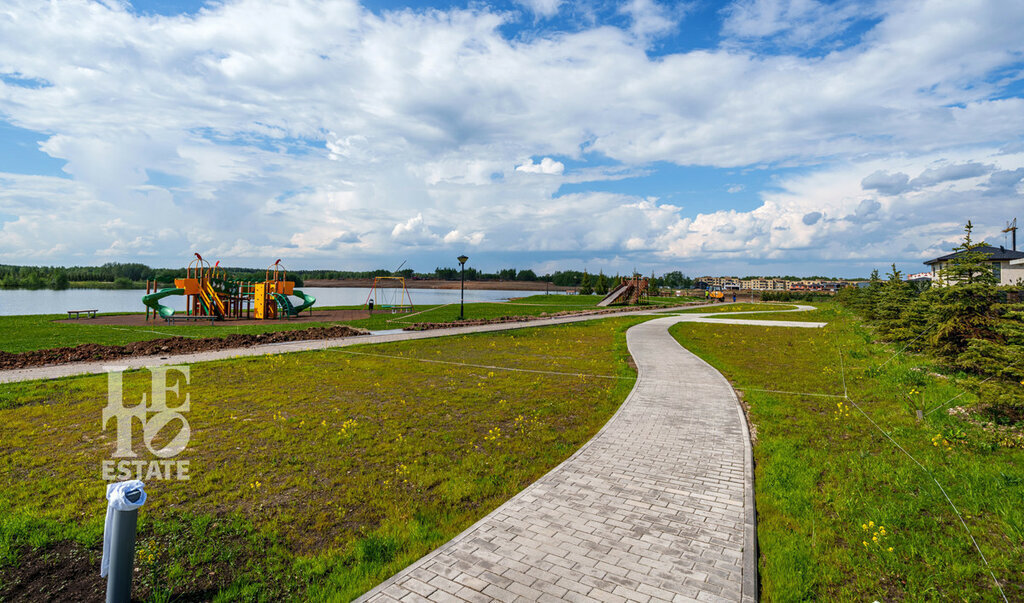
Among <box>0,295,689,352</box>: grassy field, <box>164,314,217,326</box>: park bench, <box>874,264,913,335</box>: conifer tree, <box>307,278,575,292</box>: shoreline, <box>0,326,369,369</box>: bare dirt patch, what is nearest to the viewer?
<box>0,326,369,369</box>: bare dirt patch

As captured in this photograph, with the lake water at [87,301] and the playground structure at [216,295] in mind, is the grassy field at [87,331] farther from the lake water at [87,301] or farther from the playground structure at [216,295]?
the lake water at [87,301]

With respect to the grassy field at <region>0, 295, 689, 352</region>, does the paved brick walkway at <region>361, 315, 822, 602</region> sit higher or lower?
lower

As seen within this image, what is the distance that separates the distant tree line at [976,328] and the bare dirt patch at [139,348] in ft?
56.5

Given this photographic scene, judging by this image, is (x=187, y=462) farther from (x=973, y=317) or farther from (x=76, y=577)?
(x=973, y=317)


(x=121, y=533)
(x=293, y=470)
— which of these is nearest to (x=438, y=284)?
(x=293, y=470)

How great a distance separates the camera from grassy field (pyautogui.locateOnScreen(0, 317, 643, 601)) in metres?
3.65

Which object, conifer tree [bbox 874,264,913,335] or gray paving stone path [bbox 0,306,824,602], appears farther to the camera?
conifer tree [bbox 874,264,913,335]

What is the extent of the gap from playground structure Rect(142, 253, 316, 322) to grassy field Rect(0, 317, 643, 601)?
17.4 metres

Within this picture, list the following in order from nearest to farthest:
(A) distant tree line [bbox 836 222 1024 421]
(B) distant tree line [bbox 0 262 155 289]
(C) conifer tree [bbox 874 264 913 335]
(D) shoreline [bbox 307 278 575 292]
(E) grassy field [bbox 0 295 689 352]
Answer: (A) distant tree line [bbox 836 222 1024 421], (C) conifer tree [bbox 874 264 913 335], (E) grassy field [bbox 0 295 689 352], (B) distant tree line [bbox 0 262 155 289], (D) shoreline [bbox 307 278 575 292]

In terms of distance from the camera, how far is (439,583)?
3.38m

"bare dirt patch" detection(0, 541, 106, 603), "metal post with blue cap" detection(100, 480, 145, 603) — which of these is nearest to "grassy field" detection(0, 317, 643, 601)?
"bare dirt patch" detection(0, 541, 106, 603)

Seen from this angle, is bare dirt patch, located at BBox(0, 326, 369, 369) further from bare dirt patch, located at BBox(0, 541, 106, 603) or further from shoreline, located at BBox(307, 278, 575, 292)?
shoreline, located at BBox(307, 278, 575, 292)

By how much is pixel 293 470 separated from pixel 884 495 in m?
6.33

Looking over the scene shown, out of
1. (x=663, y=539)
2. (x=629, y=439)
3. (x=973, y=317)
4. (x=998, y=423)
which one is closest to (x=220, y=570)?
(x=663, y=539)
